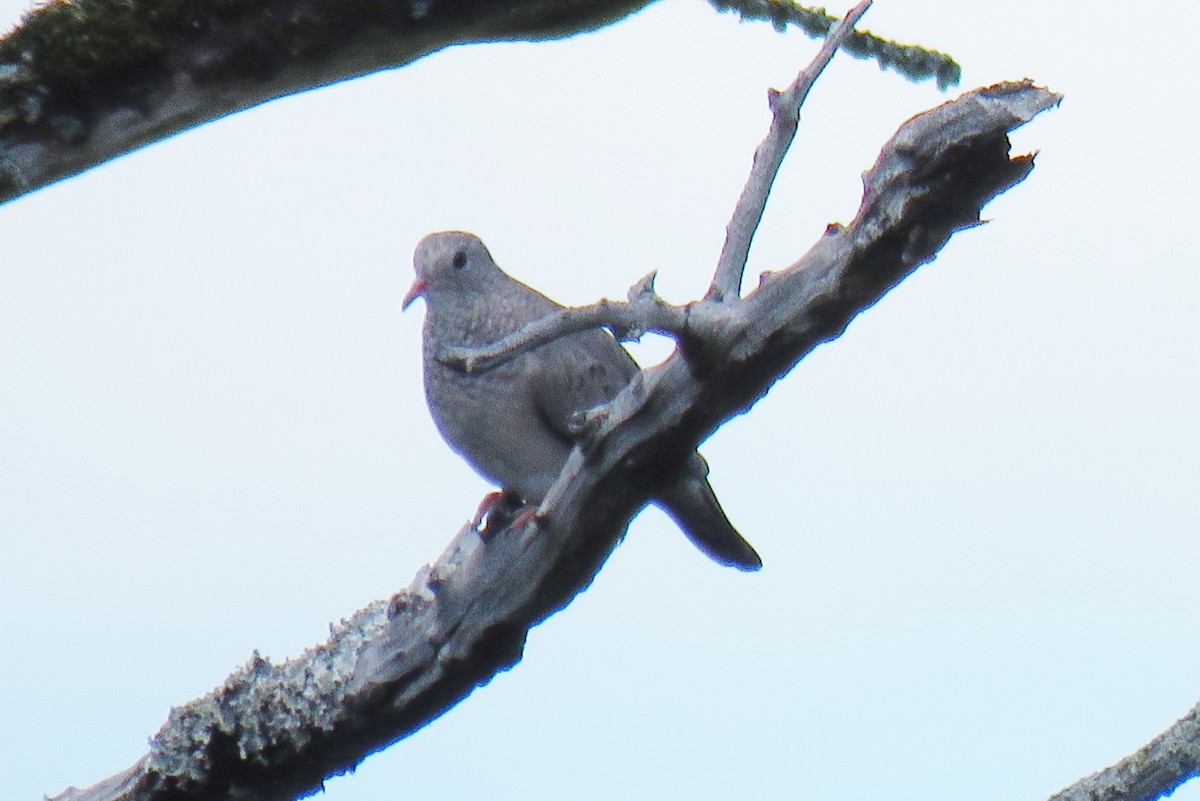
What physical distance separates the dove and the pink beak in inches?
2.1

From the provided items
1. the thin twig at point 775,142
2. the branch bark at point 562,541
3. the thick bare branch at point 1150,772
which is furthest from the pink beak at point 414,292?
the thick bare branch at point 1150,772

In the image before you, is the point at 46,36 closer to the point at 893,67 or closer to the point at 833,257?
the point at 833,257

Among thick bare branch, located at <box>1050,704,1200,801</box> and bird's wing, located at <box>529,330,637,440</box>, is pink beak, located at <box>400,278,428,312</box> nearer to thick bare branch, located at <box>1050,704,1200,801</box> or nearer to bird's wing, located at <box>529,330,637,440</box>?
bird's wing, located at <box>529,330,637,440</box>

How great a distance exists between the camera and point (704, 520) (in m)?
3.67

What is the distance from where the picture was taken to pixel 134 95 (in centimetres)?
286

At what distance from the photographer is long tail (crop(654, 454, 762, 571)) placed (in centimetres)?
356

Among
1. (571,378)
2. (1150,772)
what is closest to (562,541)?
(571,378)

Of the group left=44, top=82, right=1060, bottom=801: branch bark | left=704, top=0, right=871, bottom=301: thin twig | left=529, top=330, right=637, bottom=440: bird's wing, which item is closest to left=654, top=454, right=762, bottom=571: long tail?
left=529, top=330, right=637, bottom=440: bird's wing

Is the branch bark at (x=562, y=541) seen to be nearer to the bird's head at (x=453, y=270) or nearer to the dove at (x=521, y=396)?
the dove at (x=521, y=396)

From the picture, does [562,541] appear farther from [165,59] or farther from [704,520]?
[165,59]

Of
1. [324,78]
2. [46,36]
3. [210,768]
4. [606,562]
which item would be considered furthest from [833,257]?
[210,768]

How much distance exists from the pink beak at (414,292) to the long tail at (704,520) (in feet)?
3.28

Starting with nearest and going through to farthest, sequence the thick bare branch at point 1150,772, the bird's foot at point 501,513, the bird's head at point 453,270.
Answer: the bird's foot at point 501,513, the thick bare branch at point 1150,772, the bird's head at point 453,270

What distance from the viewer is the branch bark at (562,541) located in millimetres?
2486
